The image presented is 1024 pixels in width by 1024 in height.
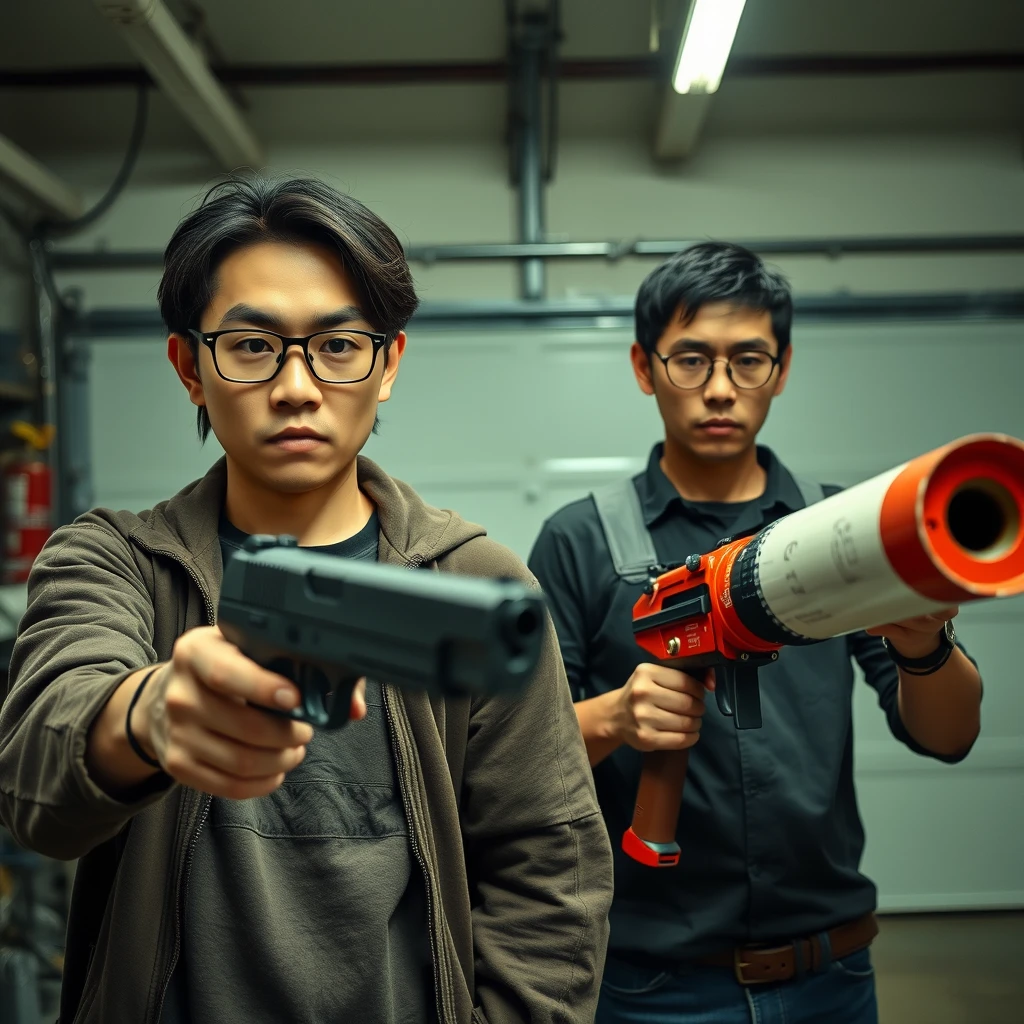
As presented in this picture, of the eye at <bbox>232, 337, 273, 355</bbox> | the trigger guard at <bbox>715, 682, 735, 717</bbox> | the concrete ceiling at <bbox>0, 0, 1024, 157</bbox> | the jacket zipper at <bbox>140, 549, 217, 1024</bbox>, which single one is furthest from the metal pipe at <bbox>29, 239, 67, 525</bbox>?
the trigger guard at <bbox>715, 682, 735, 717</bbox>

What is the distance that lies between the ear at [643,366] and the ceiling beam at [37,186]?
302 cm

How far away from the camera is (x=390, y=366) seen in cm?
123

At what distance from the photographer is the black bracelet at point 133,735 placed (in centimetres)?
76

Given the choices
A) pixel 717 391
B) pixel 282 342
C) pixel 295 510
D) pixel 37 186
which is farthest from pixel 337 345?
→ pixel 37 186

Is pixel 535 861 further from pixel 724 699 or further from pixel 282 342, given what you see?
pixel 282 342

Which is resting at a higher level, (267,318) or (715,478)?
(267,318)

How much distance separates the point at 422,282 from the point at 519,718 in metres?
3.38

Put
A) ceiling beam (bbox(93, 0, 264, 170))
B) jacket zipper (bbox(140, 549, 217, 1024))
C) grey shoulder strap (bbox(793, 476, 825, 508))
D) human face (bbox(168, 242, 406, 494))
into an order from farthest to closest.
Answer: ceiling beam (bbox(93, 0, 264, 170)) → grey shoulder strap (bbox(793, 476, 825, 508)) → human face (bbox(168, 242, 406, 494)) → jacket zipper (bbox(140, 549, 217, 1024))

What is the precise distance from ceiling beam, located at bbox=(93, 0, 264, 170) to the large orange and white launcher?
250cm

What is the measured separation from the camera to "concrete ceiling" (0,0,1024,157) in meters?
3.99

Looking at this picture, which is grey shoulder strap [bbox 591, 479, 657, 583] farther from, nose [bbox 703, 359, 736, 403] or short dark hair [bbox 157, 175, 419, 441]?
short dark hair [bbox 157, 175, 419, 441]

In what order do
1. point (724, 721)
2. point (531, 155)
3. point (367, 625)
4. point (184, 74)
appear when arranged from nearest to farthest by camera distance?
point (367, 625), point (724, 721), point (184, 74), point (531, 155)

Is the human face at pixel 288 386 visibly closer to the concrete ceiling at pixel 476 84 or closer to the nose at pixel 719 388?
the nose at pixel 719 388

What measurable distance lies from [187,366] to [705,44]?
2.41 meters
